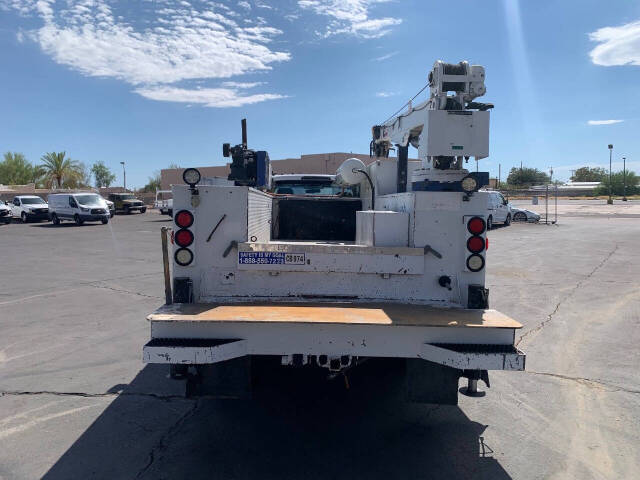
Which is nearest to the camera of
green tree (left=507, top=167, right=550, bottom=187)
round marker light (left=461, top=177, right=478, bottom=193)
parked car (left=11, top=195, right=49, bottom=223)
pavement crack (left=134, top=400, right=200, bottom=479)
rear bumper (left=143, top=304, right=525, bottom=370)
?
rear bumper (left=143, top=304, right=525, bottom=370)

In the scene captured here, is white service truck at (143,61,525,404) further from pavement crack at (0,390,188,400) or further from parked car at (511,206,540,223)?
parked car at (511,206,540,223)

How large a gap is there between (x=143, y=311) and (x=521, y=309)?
6082mm

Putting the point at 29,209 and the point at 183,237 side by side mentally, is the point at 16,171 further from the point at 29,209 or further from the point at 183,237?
the point at 183,237

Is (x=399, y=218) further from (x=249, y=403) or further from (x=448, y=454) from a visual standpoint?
(x=249, y=403)

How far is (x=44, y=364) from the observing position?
5352 mm

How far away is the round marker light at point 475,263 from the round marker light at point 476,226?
0.18 meters

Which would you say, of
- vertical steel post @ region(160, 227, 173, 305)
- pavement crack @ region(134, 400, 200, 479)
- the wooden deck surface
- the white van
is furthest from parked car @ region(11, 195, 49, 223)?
the wooden deck surface

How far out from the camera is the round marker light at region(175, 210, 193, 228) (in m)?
3.80

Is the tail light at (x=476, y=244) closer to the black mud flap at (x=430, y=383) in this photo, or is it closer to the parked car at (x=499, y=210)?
the black mud flap at (x=430, y=383)

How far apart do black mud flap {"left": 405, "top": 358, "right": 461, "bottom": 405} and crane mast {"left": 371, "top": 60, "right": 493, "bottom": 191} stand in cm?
147

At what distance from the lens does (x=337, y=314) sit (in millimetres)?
3396

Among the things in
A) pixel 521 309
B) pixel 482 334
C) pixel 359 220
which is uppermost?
pixel 359 220

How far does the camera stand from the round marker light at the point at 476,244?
385 cm

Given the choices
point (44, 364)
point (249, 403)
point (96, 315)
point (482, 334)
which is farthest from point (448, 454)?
point (96, 315)
